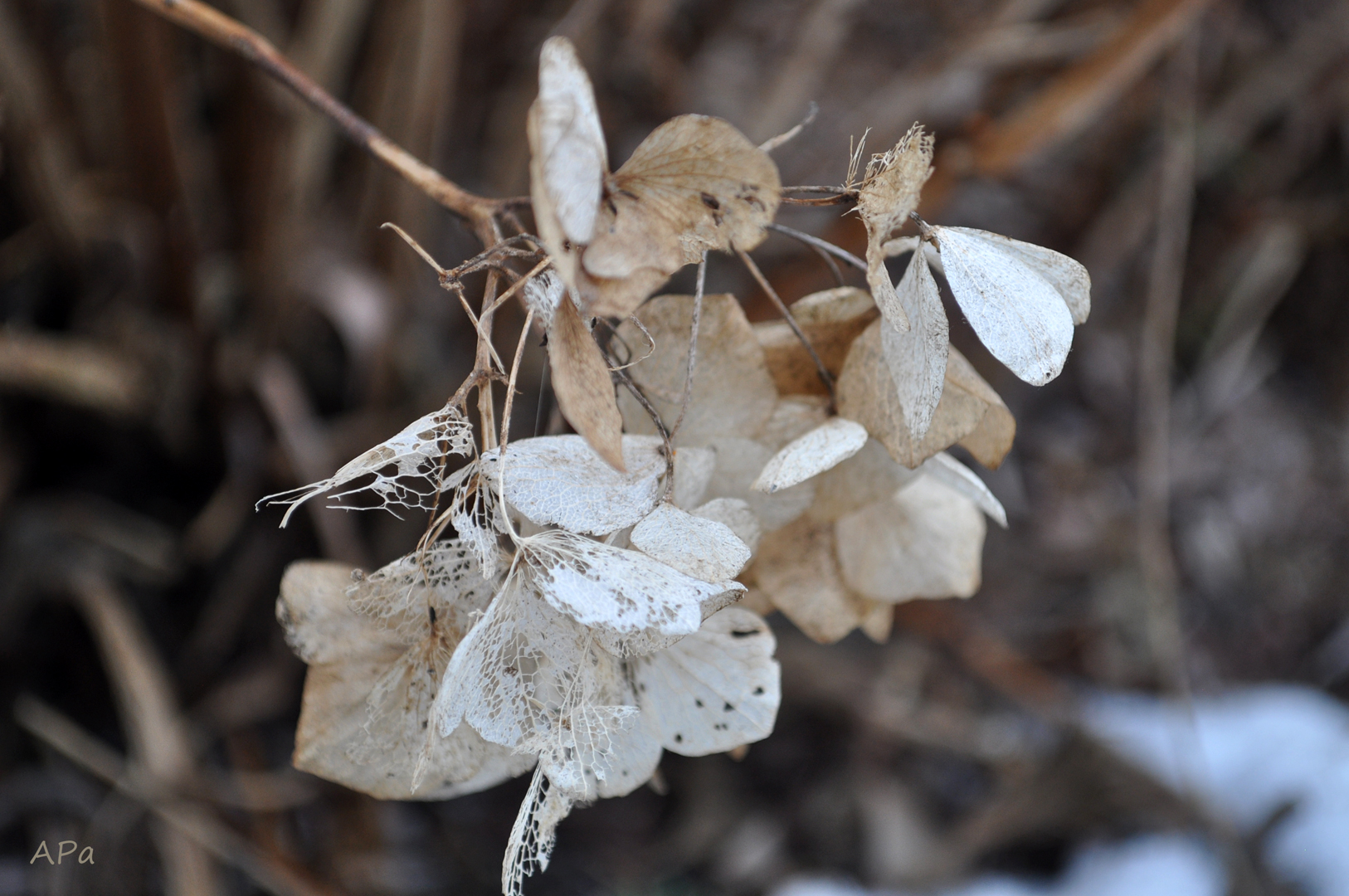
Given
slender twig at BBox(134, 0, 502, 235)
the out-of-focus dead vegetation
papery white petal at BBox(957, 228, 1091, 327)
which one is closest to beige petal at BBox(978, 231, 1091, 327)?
papery white petal at BBox(957, 228, 1091, 327)

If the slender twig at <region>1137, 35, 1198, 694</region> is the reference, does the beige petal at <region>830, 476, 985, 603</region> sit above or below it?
above

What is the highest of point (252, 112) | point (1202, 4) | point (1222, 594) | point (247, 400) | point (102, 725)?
point (1202, 4)

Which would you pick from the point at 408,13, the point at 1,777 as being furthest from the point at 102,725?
the point at 408,13

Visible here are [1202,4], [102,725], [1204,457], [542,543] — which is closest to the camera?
[542,543]

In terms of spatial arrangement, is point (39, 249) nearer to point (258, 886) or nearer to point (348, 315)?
point (348, 315)

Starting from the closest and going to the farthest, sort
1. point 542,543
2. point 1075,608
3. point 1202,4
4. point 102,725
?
point 542,543, point 1202,4, point 102,725, point 1075,608

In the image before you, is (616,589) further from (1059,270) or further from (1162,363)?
(1162,363)

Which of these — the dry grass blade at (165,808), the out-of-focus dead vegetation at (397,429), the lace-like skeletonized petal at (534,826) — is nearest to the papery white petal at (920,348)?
the lace-like skeletonized petal at (534,826)

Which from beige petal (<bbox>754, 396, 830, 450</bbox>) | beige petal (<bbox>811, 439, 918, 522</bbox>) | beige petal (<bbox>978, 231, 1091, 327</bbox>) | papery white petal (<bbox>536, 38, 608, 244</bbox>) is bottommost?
beige petal (<bbox>811, 439, 918, 522</bbox>)

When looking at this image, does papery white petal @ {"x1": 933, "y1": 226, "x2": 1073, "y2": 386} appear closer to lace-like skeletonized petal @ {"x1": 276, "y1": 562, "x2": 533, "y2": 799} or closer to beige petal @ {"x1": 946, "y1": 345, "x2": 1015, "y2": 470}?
beige petal @ {"x1": 946, "y1": 345, "x2": 1015, "y2": 470}
